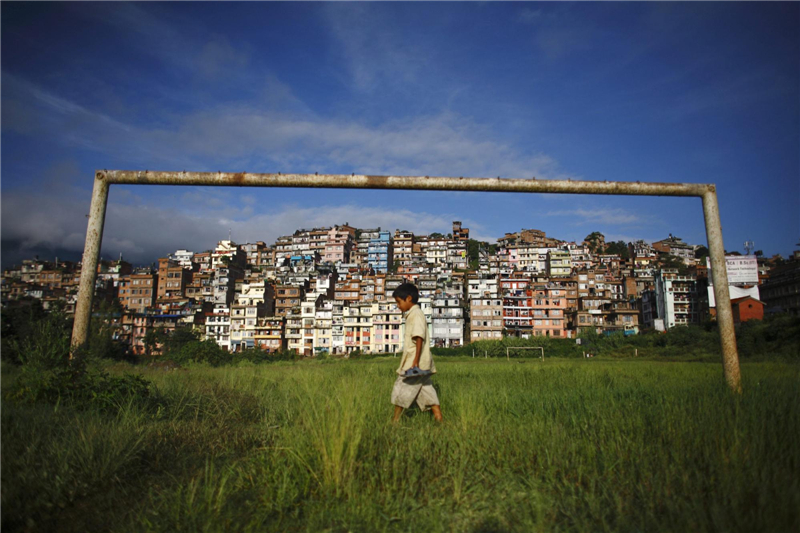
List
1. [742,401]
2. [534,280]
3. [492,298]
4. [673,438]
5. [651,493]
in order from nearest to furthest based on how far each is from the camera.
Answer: [651,493]
[673,438]
[742,401]
[492,298]
[534,280]

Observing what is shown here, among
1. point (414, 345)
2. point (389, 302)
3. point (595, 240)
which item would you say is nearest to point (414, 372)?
point (414, 345)

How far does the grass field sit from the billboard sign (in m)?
2.39

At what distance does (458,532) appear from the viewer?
2.90 meters

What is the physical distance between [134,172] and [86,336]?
2.44 m

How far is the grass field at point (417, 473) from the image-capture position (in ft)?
9.76

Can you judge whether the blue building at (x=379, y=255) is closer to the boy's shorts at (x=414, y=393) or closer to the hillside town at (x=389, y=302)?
the hillside town at (x=389, y=302)

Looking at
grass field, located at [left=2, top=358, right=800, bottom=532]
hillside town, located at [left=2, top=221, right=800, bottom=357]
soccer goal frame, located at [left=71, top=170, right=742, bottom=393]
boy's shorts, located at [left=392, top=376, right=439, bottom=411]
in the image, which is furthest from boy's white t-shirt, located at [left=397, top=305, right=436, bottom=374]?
hillside town, located at [left=2, top=221, right=800, bottom=357]

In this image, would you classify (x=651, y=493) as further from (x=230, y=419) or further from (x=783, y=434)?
(x=230, y=419)

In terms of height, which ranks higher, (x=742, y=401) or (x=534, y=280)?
(x=534, y=280)

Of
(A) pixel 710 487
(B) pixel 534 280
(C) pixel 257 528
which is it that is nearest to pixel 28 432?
(C) pixel 257 528

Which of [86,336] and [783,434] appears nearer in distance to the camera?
[783,434]

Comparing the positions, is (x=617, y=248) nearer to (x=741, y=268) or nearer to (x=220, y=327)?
(x=220, y=327)

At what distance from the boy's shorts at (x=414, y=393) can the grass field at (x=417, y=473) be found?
0.28 metres

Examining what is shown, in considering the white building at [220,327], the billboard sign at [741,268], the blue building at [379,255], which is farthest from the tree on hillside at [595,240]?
the billboard sign at [741,268]
